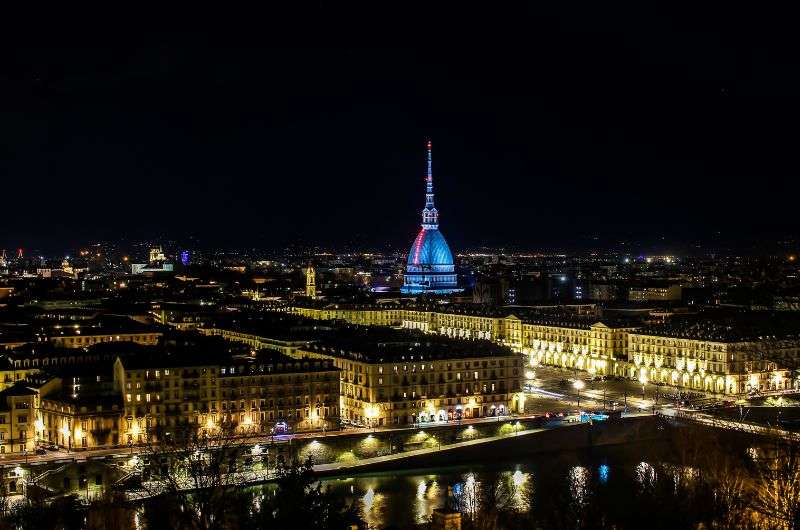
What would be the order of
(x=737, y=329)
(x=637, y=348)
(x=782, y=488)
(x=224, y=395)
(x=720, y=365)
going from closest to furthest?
(x=782, y=488)
(x=224, y=395)
(x=720, y=365)
(x=737, y=329)
(x=637, y=348)

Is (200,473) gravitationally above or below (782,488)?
above

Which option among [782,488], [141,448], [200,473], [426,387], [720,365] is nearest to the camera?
[200,473]

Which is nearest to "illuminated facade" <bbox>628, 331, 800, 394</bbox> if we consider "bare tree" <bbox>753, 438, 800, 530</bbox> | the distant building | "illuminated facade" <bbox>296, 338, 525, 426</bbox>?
"illuminated facade" <bbox>296, 338, 525, 426</bbox>

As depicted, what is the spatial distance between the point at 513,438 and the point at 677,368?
18.0 m

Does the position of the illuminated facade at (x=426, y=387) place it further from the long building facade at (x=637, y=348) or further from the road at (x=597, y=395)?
the long building facade at (x=637, y=348)

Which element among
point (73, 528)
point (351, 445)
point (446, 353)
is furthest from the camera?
point (446, 353)

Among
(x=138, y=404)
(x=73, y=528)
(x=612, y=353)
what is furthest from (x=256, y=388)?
(x=612, y=353)

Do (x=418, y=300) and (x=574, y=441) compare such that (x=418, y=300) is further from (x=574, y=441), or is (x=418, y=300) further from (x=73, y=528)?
(x=73, y=528)

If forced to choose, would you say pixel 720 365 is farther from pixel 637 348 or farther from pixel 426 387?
pixel 426 387

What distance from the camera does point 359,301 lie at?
104 meters

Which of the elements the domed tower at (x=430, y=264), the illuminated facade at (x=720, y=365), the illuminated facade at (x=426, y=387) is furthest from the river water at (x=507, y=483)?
the domed tower at (x=430, y=264)

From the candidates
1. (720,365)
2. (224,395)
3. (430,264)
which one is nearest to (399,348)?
(224,395)

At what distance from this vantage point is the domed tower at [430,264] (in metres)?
123

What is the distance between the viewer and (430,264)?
124688 millimetres
